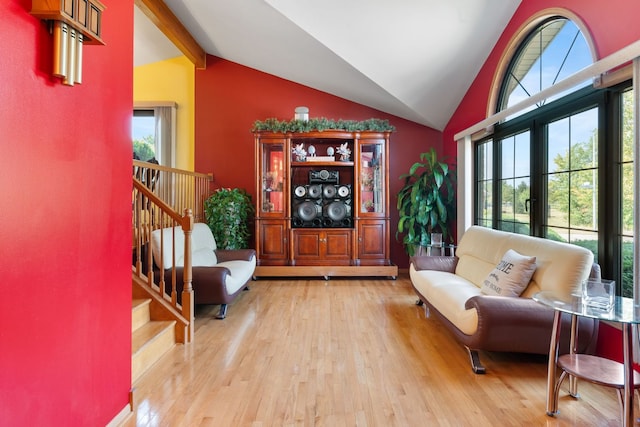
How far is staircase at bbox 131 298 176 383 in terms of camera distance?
7.79 ft

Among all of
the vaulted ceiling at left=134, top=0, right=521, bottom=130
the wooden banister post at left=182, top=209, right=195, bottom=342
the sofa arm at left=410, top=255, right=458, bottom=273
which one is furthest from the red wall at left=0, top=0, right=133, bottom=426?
the sofa arm at left=410, top=255, right=458, bottom=273

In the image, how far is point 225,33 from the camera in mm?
4742

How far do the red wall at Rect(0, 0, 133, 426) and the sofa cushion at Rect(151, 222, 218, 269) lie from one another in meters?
1.35

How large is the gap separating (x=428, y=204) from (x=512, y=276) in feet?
7.70

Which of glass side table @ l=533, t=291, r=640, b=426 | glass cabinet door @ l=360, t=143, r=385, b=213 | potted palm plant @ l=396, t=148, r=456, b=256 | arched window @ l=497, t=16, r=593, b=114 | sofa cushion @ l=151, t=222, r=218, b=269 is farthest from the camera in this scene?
glass cabinet door @ l=360, t=143, r=385, b=213

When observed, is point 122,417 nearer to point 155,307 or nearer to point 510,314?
point 155,307

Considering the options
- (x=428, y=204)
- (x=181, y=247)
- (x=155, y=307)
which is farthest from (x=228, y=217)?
(x=428, y=204)

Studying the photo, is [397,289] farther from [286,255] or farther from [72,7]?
[72,7]

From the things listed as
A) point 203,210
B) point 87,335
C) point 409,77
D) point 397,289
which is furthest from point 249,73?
point 87,335

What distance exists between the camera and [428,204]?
496cm

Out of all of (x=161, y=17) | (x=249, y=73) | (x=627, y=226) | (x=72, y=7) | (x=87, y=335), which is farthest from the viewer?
(x=249, y=73)

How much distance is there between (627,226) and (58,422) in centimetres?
319

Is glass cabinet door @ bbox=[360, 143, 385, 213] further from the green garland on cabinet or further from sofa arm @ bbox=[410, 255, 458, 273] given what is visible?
sofa arm @ bbox=[410, 255, 458, 273]

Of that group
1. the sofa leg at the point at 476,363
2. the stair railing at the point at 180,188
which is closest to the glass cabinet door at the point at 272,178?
the stair railing at the point at 180,188
